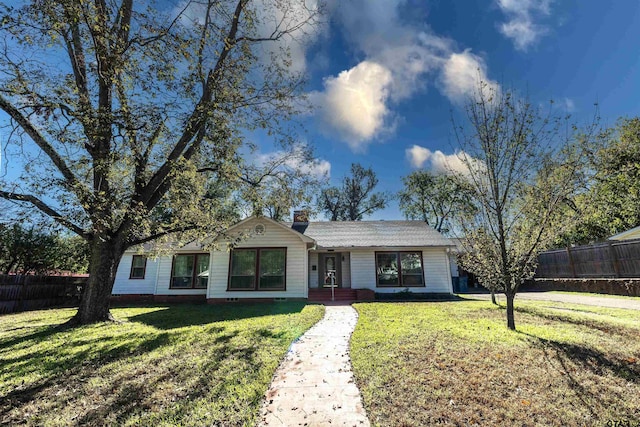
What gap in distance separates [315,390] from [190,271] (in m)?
13.7

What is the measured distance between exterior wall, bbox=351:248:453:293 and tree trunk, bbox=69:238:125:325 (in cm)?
1079

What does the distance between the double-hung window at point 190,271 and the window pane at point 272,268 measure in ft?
11.3

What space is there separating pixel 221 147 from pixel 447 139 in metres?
7.20

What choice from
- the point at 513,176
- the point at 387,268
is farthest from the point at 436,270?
the point at 513,176

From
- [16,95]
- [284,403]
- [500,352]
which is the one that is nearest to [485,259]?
[500,352]

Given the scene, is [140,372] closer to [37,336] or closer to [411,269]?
[37,336]

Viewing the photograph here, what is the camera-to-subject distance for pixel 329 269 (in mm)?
16922

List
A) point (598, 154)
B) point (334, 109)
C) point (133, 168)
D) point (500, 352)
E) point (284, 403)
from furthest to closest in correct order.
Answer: point (598, 154), point (334, 109), point (133, 168), point (500, 352), point (284, 403)

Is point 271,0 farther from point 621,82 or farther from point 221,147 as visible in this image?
point 621,82

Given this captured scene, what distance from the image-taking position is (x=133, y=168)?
9.32m

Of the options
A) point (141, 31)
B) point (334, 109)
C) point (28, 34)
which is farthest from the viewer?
point (334, 109)

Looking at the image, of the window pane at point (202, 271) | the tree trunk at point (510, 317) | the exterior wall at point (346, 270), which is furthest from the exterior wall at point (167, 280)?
the tree trunk at point (510, 317)

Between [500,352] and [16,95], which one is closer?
[500,352]

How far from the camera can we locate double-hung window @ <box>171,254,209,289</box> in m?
16.0
